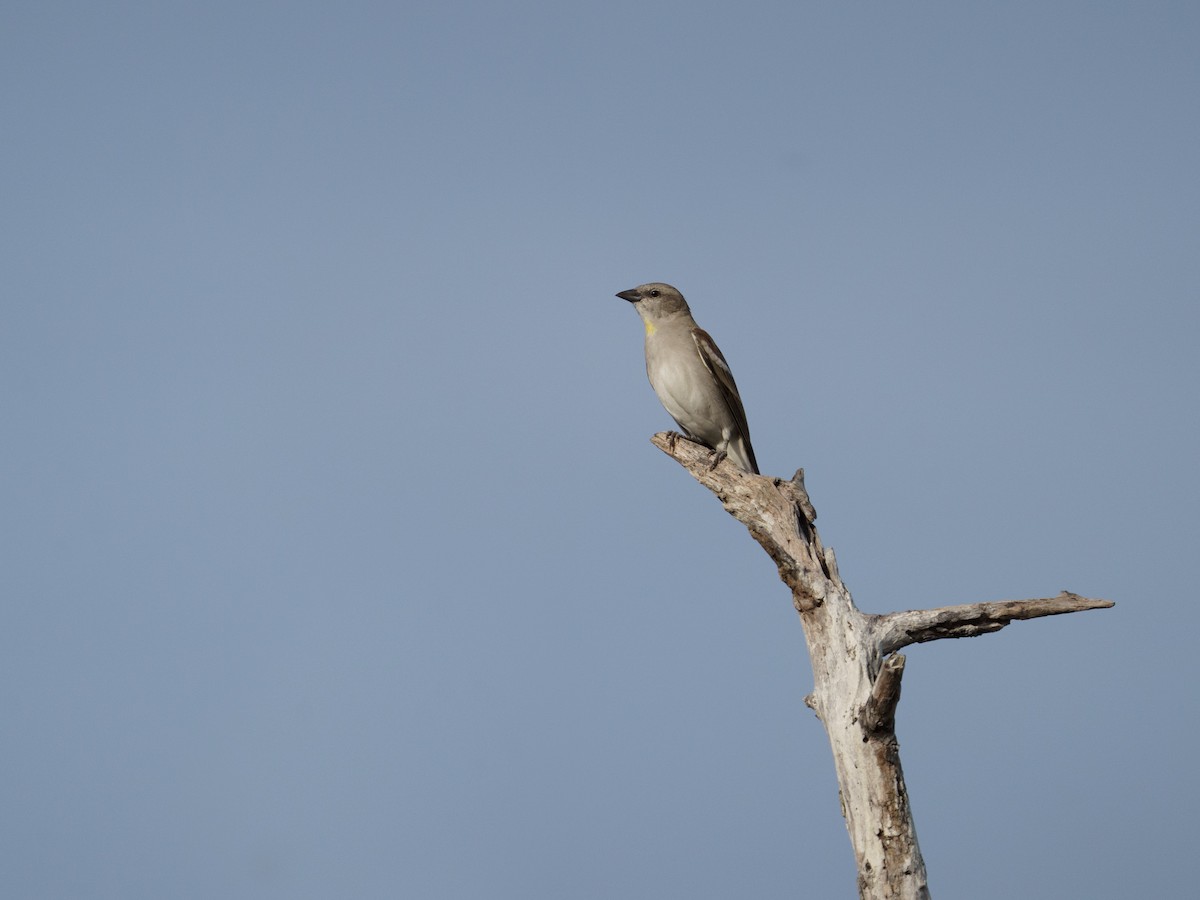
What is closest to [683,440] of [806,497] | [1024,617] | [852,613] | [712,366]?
[712,366]

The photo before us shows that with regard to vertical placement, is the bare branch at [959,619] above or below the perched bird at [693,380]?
below

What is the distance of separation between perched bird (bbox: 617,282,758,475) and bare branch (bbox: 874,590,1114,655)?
2964 mm

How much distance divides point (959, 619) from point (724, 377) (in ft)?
12.5

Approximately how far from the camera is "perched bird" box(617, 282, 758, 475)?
11156 mm

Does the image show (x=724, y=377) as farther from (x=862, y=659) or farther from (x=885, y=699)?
(x=885, y=699)

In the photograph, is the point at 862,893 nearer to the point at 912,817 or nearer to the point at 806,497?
the point at 912,817

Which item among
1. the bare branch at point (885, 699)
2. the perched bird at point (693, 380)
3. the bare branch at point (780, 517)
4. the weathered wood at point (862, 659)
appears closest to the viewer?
the bare branch at point (885, 699)

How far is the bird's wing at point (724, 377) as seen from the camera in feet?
36.9

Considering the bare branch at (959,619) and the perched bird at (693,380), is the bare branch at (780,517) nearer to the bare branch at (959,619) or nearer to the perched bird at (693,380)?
the bare branch at (959,619)

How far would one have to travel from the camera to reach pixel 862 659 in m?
8.13

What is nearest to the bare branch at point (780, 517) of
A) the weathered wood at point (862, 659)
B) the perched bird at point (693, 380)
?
the weathered wood at point (862, 659)

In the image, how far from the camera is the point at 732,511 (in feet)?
31.0

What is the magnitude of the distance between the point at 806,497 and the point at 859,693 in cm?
166

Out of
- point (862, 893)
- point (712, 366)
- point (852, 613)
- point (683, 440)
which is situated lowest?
point (862, 893)
